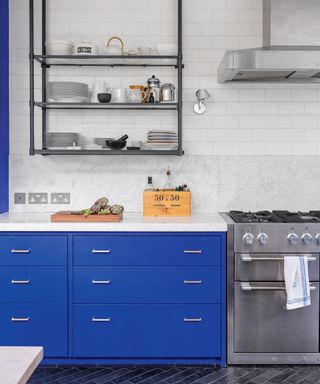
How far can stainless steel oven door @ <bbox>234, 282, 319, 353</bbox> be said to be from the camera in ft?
10.0

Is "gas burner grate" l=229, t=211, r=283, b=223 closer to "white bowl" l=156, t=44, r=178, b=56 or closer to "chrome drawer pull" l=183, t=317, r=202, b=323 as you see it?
"chrome drawer pull" l=183, t=317, r=202, b=323

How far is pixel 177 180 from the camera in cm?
383

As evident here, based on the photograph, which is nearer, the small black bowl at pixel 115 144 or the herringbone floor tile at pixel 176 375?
the herringbone floor tile at pixel 176 375

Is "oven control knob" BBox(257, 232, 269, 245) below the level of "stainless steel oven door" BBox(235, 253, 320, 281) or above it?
above

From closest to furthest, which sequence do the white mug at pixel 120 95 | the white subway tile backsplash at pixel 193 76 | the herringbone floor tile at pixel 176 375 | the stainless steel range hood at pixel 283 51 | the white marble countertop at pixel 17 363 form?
the white marble countertop at pixel 17 363 < the herringbone floor tile at pixel 176 375 < the stainless steel range hood at pixel 283 51 < the white mug at pixel 120 95 < the white subway tile backsplash at pixel 193 76

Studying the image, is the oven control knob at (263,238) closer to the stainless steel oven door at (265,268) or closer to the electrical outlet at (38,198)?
the stainless steel oven door at (265,268)

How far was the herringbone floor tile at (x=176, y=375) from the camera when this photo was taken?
2.92 meters

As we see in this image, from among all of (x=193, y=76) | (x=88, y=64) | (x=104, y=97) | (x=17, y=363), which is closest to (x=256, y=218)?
(x=193, y=76)

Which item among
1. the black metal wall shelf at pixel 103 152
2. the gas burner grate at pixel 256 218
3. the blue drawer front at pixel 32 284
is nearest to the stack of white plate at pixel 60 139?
the black metal wall shelf at pixel 103 152

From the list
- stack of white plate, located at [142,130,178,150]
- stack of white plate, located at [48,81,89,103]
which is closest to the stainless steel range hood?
stack of white plate, located at [142,130,178,150]

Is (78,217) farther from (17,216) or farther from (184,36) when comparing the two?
(184,36)

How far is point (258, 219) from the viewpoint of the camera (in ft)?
10.4

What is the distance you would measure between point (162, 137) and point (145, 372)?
1.70m

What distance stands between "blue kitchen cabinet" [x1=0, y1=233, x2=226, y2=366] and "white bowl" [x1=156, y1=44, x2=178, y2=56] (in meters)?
1.45
